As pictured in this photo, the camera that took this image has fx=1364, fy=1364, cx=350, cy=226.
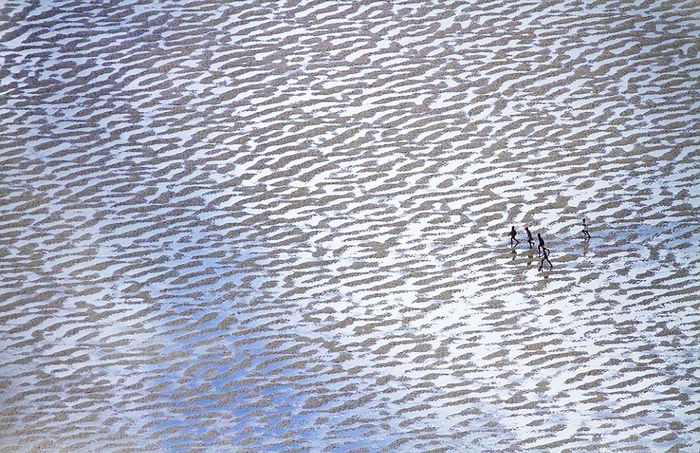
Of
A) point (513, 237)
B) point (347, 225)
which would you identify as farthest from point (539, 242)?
point (347, 225)

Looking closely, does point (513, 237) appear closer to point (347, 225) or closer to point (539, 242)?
point (539, 242)

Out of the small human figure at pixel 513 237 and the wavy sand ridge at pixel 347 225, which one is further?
the small human figure at pixel 513 237

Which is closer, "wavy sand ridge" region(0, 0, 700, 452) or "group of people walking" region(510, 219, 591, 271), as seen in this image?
"wavy sand ridge" region(0, 0, 700, 452)

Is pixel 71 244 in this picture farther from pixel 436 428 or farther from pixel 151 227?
pixel 436 428

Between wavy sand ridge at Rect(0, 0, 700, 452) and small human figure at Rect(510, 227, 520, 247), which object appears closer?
wavy sand ridge at Rect(0, 0, 700, 452)

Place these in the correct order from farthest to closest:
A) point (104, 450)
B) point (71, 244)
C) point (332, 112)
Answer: point (332, 112) < point (71, 244) < point (104, 450)

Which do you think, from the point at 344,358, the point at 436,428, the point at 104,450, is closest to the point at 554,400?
the point at 436,428

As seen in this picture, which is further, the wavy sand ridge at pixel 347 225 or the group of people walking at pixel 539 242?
the group of people walking at pixel 539 242

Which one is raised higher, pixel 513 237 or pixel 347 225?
pixel 347 225
